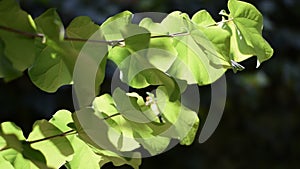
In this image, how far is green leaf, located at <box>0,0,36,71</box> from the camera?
0.28 meters

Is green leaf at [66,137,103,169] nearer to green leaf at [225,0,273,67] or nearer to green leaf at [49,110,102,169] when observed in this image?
green leaf at [49,110,102,169]

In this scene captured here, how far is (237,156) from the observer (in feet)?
7.21

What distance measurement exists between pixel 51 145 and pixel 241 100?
1711 millimetres

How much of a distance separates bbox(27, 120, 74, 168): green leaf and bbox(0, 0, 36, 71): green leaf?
7 centimetres

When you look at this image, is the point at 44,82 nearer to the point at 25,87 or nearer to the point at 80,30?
the point at 80,30

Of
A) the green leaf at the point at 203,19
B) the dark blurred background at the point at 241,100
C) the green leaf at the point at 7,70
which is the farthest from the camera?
the dark blurred background at the point at 241,100

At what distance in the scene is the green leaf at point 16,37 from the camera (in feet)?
0.92

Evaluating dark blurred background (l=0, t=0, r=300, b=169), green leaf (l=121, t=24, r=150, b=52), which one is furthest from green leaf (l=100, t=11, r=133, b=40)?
dark blurred background (l=0, t=0, r=300, b=169)

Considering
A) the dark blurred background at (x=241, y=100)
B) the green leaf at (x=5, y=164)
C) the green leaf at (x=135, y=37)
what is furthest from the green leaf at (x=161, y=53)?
the dark blurred background at (x=241, y=100)

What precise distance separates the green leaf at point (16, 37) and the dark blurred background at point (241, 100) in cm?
137

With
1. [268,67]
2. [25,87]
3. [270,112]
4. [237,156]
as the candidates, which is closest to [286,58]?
[268,67]

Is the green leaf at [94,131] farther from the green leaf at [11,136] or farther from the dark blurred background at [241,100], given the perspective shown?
the dark blurred background at [241,100]

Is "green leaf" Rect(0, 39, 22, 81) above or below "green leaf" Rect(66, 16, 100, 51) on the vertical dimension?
above

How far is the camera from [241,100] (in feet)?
6.58
